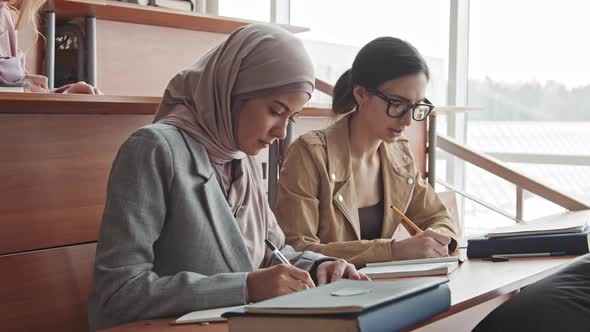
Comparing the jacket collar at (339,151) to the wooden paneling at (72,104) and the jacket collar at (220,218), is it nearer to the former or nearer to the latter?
the wooden paneling at (72,104)

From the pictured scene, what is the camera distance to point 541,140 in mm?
4152

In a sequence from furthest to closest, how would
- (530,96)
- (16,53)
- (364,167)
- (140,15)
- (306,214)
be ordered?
(530,96)
(140,15)
(16,53)
(364,167)
(306,214)

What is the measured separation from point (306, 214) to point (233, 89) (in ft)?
2.09

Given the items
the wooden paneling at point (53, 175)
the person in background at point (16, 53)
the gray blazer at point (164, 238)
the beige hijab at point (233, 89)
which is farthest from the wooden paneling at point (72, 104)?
the gray blazer at point (164, 238)

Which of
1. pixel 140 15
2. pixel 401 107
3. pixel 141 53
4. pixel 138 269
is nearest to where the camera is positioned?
pixel 138 269

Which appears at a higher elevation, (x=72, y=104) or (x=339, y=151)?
(x=72, y=104)

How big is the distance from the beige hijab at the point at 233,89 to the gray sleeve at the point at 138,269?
19cm

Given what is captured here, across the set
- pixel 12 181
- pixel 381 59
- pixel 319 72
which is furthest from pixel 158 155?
pixel 319 72

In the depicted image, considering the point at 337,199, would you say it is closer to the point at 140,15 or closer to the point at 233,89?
the point at 233,89

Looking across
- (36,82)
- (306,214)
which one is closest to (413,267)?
(306,214)

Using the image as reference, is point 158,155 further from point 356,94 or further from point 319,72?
point 319,72

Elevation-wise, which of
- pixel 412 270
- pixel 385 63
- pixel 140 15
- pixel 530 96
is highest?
pixel 140 15

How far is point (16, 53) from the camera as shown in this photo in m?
2.68

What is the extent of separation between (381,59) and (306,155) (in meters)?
0.38
